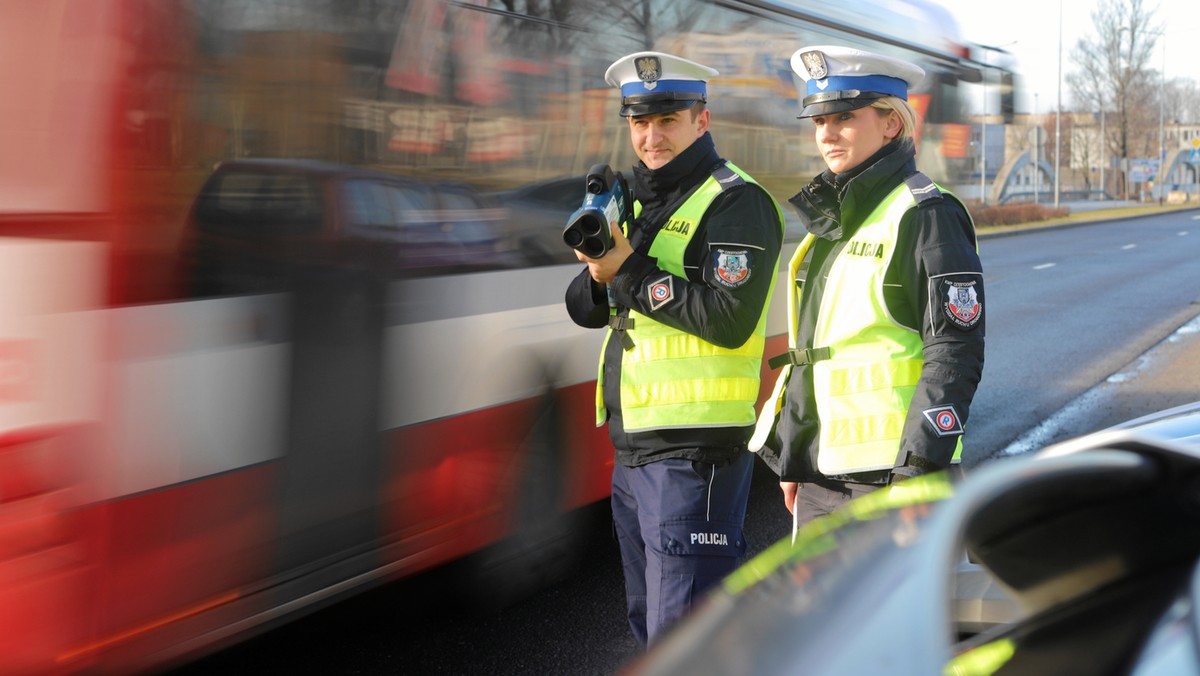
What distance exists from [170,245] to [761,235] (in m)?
1.53

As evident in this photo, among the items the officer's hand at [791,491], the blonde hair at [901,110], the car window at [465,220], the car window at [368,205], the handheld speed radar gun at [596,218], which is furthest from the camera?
the car window at [465,220]

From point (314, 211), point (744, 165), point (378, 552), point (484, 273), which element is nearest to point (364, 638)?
point (378, 552)

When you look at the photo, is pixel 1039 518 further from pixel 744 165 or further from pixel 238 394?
pixel 744 165

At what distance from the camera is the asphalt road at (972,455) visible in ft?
13.9

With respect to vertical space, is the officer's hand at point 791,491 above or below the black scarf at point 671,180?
below

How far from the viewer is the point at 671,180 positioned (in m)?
3.02

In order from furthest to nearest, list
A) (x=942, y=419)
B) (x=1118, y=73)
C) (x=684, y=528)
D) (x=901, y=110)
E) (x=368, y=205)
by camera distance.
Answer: (x=1118, y=73), (x=368, y=205), (x=684, y=528), (x=901, y=110), (x=942, y=419)

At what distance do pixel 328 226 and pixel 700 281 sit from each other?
4.27 feet

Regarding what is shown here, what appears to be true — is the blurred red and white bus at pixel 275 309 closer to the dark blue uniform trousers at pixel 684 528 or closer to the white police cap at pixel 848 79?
the dark blue uniform trousers at pixel 684 528

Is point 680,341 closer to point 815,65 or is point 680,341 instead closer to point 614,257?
point 614,257

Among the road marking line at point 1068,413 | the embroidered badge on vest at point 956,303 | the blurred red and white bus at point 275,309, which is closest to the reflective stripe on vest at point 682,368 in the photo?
the embroidered badge on vest at point 956,303

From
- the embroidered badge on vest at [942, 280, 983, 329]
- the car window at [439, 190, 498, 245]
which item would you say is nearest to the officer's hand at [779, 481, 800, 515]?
the embroidered badge on vest at [942, 280, 983, 329]

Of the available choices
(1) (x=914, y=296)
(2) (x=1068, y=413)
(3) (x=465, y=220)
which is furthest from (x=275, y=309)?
(2) (x=1068, y=413)

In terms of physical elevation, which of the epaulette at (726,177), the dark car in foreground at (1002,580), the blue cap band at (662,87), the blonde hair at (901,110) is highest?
the blue cap band at (662,87)
